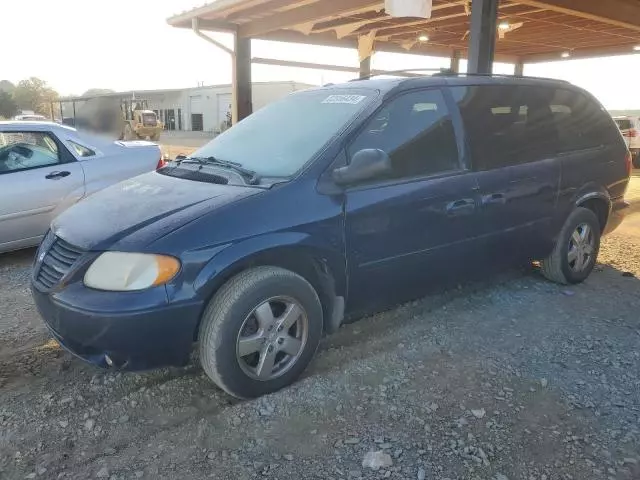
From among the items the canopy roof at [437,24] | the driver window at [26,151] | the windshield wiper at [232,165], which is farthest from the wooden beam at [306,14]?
the windshield wiper at [232,165]

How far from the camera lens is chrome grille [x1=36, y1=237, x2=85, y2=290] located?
9.12 ft

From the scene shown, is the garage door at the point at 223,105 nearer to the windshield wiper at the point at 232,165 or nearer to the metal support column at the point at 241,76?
the metal support column at the point at 241,76

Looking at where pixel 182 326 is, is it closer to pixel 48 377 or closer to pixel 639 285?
pixel 48 377

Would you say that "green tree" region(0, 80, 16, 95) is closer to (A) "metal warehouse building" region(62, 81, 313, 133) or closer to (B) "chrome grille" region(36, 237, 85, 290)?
(A) "metal warehouse building" region(62, 81, 313, 133)

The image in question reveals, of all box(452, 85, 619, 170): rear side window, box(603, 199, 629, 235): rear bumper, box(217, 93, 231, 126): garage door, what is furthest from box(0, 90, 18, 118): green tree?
box(603, 199, 629, 235): rear bumper

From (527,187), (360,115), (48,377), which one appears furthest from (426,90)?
(48,377)

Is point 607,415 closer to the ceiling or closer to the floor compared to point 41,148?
closer to the floor

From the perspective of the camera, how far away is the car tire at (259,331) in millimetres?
2719

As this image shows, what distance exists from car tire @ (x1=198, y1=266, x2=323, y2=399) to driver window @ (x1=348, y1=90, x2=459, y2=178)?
3.07 ft

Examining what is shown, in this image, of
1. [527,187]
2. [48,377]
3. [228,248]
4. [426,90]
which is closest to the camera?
[228,248]

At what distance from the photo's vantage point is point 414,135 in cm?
354

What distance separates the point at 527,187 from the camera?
13.6ft

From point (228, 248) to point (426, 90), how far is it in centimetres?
187

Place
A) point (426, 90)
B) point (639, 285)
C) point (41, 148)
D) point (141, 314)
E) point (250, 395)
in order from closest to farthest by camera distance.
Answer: point (141, 314)
point (250, 395)
point (426, 90)
point (639, 285)
point (41, 148)
